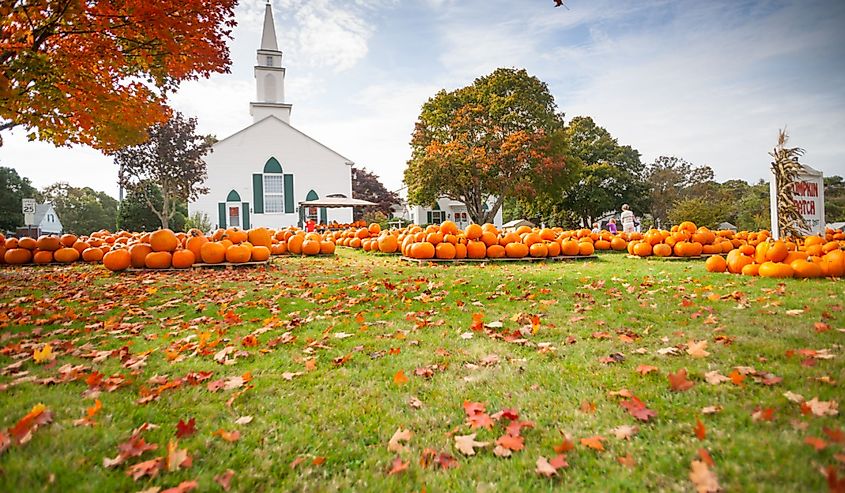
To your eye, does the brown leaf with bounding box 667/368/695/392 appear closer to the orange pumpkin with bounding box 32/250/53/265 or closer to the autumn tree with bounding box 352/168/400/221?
the orange pumpkin with bounding box 32/250/53/265

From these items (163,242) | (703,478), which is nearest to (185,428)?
(703,478)

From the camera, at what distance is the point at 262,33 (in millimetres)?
35188

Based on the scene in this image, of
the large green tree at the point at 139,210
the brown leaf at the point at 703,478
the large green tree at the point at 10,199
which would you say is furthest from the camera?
the large green tree at the point at 10,199

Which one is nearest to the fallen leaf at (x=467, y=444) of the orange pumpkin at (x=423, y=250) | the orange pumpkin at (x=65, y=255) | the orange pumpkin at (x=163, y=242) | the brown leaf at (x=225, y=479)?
the brown leaf at (x=225, y=479)

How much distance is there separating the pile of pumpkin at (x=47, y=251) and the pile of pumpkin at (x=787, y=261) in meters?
12.3

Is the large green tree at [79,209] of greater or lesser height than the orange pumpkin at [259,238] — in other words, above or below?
above

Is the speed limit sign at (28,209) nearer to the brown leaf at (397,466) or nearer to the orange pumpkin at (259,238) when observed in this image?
the orange pumpkin at (259,238)

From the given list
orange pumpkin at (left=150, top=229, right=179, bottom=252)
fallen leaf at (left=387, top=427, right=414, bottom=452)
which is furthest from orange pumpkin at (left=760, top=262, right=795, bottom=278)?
orange pumpkin at (left=150, top=229, right=179, bottom=252)

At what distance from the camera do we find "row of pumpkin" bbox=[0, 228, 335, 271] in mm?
7945

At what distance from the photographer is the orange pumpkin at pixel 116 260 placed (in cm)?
771

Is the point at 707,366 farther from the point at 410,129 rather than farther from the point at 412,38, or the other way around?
the point at 410,129

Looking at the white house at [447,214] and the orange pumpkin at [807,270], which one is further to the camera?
the white house at [447,214]

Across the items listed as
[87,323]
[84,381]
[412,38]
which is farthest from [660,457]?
[412,38]

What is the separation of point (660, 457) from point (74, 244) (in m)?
11.9
